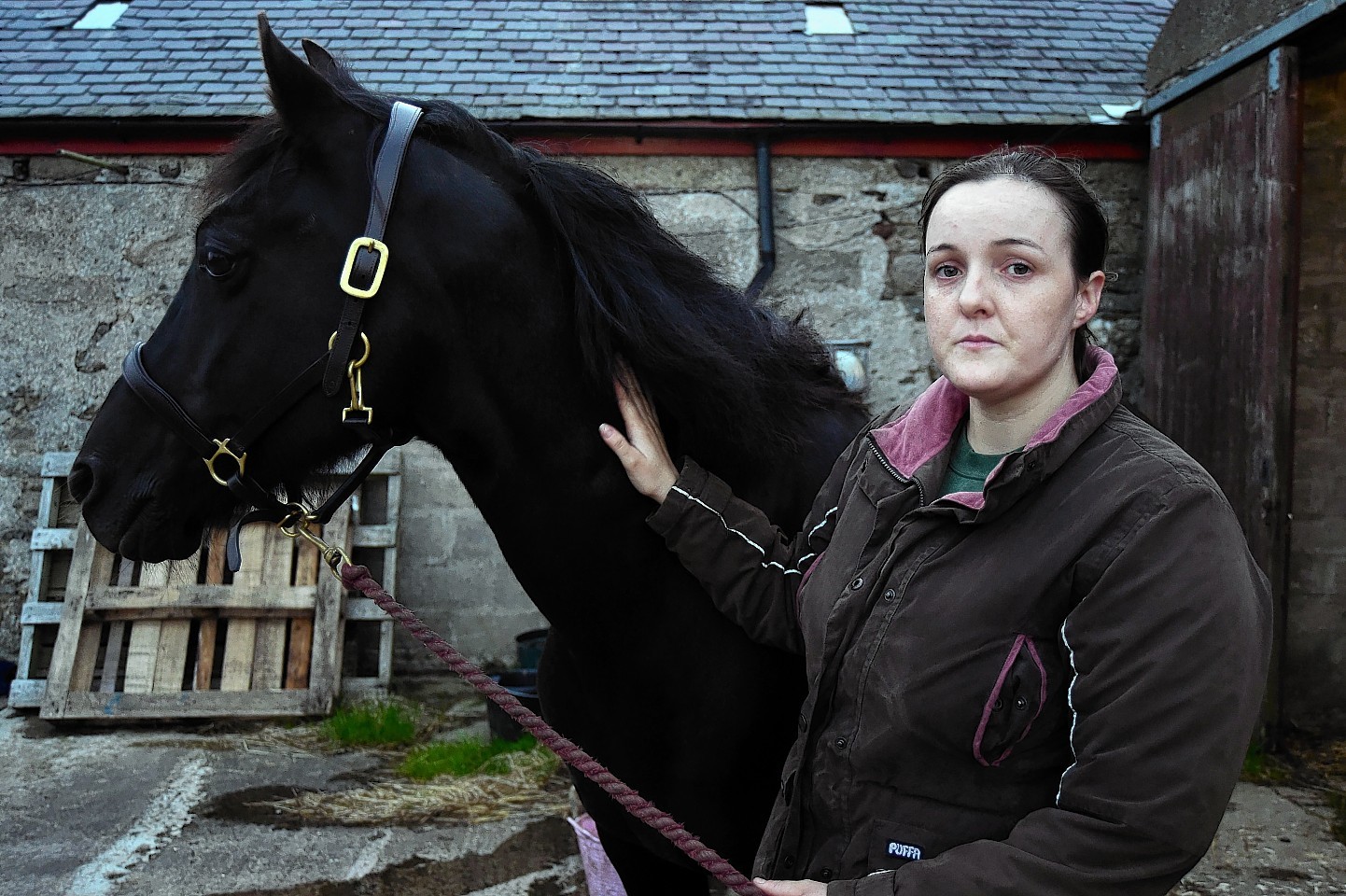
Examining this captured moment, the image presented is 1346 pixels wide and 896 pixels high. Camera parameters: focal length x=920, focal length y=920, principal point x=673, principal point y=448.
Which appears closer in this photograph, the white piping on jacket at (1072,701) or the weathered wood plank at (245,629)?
the white piping on jacket at (1072,701)

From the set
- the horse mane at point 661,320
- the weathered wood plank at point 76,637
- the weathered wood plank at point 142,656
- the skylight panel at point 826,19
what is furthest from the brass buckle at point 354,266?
the skylight panel at point 826,19

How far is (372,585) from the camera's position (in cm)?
169

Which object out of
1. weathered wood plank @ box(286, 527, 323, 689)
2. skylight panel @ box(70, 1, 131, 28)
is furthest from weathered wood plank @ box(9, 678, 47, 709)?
skylight panel @ box(70, 1, 131, 28)

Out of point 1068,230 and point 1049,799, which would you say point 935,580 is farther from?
point 1068,230

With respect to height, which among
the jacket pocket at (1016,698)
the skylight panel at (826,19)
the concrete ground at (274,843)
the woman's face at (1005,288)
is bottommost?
the concrete ground at (274,843)

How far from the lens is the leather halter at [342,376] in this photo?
153 centimetres

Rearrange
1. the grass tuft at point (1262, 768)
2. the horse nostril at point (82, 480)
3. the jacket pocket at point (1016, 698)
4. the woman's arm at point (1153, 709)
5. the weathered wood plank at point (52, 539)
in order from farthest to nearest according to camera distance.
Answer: the weathered wood plank at point (52, 539)
the grass tuft at point (1262, 768)
the horse nostril at point (82, 480)
the jacket pocket at point (1016, 698)
the woman's arm at point (1153, 709)

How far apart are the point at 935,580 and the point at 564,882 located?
2.72 meters

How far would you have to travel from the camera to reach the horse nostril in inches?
63.7

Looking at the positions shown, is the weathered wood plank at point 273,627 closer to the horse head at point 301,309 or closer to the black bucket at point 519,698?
the black bucket at point 519,698

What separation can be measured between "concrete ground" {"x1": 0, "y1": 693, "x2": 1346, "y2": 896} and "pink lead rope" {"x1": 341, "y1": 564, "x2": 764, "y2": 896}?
2015mm

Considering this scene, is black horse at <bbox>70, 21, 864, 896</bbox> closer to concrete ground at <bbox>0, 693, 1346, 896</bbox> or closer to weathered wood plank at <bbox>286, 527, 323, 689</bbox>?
concrete ground at <bbox>0, 693, 1346, 896</bbox>

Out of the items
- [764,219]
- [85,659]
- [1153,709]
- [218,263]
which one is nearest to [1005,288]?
[1153,709]

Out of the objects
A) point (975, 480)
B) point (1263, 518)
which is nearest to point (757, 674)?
point (975, 480)
